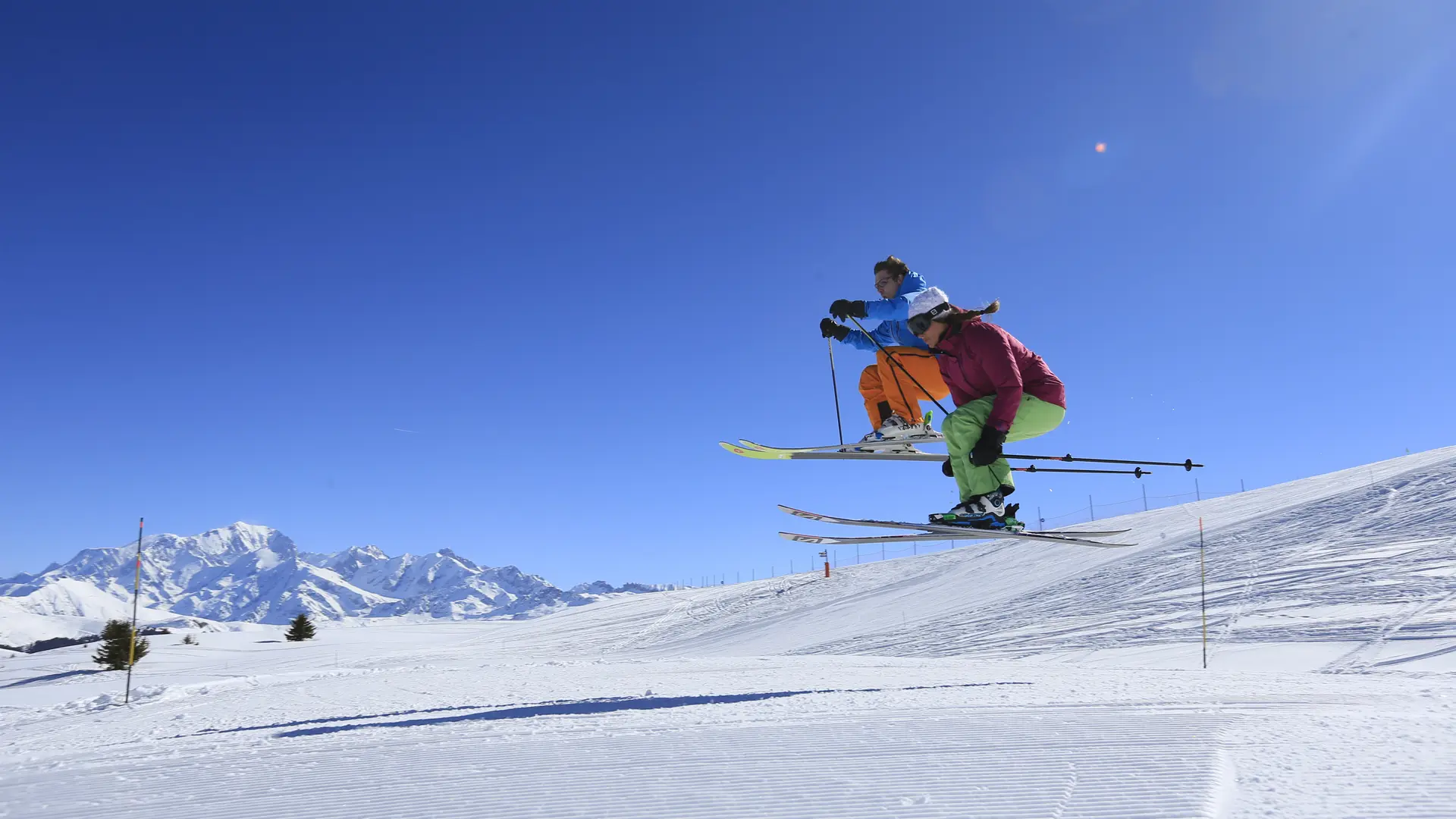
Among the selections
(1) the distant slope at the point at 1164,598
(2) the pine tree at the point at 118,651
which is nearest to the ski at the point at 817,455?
(1) the distant slope at the point at 1164,598

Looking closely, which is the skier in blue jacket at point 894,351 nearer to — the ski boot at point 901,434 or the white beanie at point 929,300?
the ski boot at point 901,434

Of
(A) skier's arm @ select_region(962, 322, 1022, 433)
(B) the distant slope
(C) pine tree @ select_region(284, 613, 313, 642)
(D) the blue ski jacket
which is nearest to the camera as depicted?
(A) skier's arm @ select_region(962, 322, 1022, 433)

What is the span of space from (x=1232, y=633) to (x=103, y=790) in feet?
35.1

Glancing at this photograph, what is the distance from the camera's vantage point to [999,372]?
5.36 meters

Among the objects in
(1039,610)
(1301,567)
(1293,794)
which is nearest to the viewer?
(1293,794)

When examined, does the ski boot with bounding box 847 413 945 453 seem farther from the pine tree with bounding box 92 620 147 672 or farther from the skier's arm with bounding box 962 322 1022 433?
the pine tree with bounding box 92 620 147 672

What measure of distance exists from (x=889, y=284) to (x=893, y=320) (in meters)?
0.34

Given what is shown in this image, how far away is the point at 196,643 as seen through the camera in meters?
24.2

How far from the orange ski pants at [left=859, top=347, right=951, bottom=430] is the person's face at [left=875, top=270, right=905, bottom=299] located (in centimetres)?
45

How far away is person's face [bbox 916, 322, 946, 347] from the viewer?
5605 millimetres

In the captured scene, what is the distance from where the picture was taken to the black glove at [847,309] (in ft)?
21.2

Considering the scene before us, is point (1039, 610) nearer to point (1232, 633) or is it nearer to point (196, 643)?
point (1232, 633)

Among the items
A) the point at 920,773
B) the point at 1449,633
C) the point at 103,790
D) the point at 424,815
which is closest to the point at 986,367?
the point at 920,773

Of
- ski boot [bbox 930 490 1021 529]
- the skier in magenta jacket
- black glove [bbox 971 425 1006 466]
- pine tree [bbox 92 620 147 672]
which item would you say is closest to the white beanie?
the skier in magenta jacket
